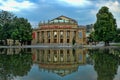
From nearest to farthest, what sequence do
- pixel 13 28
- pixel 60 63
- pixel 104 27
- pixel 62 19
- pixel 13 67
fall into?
1. pixel 13 67
2. pixel 60 63
3. pixel 104 27
4. pixel 13 28
5. pixel 62 19

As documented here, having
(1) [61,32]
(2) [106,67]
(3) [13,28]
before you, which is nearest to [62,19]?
(1) [61,32]

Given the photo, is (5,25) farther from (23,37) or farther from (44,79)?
(44,79)

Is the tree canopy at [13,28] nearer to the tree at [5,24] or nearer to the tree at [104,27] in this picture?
the tree at [5,24]

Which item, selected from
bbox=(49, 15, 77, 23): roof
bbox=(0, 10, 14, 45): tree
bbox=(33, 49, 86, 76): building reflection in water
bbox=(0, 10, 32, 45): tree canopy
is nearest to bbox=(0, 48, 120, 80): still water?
bbox=(33, 49, 86, 76): building reflection in water

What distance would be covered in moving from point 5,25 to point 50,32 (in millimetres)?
18435

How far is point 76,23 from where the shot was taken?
113938 mm

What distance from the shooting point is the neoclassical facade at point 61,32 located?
359 ft

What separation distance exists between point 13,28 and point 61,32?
20.2 m

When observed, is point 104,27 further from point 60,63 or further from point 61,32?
point 60,63

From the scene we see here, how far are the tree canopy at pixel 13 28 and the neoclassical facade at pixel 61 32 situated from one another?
1038 centimetres

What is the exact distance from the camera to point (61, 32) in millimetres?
110250

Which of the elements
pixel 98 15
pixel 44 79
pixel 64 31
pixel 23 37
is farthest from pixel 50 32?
pixel 44 79

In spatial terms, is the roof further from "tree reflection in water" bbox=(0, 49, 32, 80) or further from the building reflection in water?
"tree reflection in water" bbox=(0, 49, 32, 80)

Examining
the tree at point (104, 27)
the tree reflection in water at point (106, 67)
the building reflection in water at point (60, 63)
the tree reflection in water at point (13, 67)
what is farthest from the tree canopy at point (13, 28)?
the tree reflection in water at point (106, 67)
